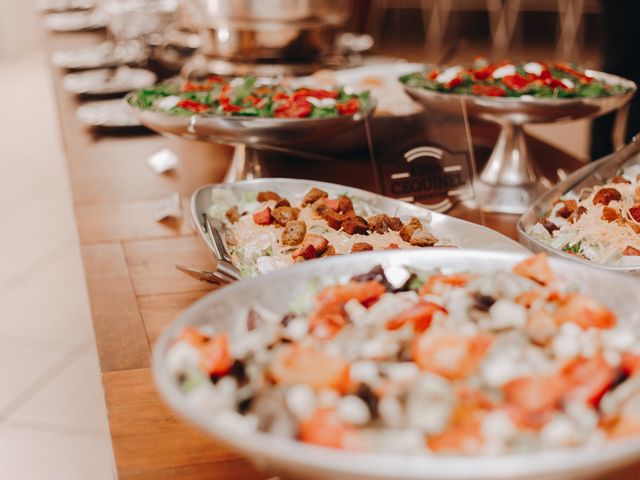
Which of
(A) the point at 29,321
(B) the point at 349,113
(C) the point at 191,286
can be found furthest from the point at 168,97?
(A) the point at 29,321

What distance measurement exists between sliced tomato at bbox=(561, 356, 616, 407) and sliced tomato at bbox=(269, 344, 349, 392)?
0.16m

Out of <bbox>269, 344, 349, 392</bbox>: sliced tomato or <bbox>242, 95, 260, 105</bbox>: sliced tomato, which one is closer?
<bbox>269, 344, 349, 392</bbox>: sliced tomato

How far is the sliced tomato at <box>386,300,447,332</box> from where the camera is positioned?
69 centimetres

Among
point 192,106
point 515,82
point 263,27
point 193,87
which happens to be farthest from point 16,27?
point 515,82

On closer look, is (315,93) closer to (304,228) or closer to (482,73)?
(482,73)

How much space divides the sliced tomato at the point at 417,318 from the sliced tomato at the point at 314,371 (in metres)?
0.10

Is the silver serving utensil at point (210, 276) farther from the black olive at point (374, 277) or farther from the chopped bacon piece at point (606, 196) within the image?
the chopped bacon piece at point (606, 196)

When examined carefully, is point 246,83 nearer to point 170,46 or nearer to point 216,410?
point 170,46

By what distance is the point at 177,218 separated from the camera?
1.52 m

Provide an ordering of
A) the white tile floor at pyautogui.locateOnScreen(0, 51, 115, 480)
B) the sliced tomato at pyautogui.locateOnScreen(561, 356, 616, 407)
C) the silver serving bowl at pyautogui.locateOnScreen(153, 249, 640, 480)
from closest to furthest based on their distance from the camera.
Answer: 1. the silver serving bowl at pyautogui.locateOnScreen(153, 249, 640, 480)
2. the sliced tomato at pyautogui.locateOnScreen(561, 356, 616, 407)
3. the white tile floor at pyautogui.locateOnScreen(0, 51, 115, 480)

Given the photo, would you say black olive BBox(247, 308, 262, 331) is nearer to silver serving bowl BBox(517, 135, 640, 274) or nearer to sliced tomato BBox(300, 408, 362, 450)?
sliced tomato BBox(300, 408, 362, 450)

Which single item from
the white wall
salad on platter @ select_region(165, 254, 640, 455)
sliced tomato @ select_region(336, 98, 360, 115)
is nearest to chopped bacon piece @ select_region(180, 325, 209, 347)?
salad on platter @ select_region(165, 254, 640, 455)

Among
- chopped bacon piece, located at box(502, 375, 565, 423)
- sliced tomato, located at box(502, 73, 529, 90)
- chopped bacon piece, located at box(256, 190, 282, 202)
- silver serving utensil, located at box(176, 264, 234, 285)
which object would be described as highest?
chopped bacon piece, located at box(502, 375, 565, 423)

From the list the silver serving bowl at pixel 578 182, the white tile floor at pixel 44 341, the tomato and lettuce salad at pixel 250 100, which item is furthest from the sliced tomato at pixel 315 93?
the white tile floor at pixel 44 341
